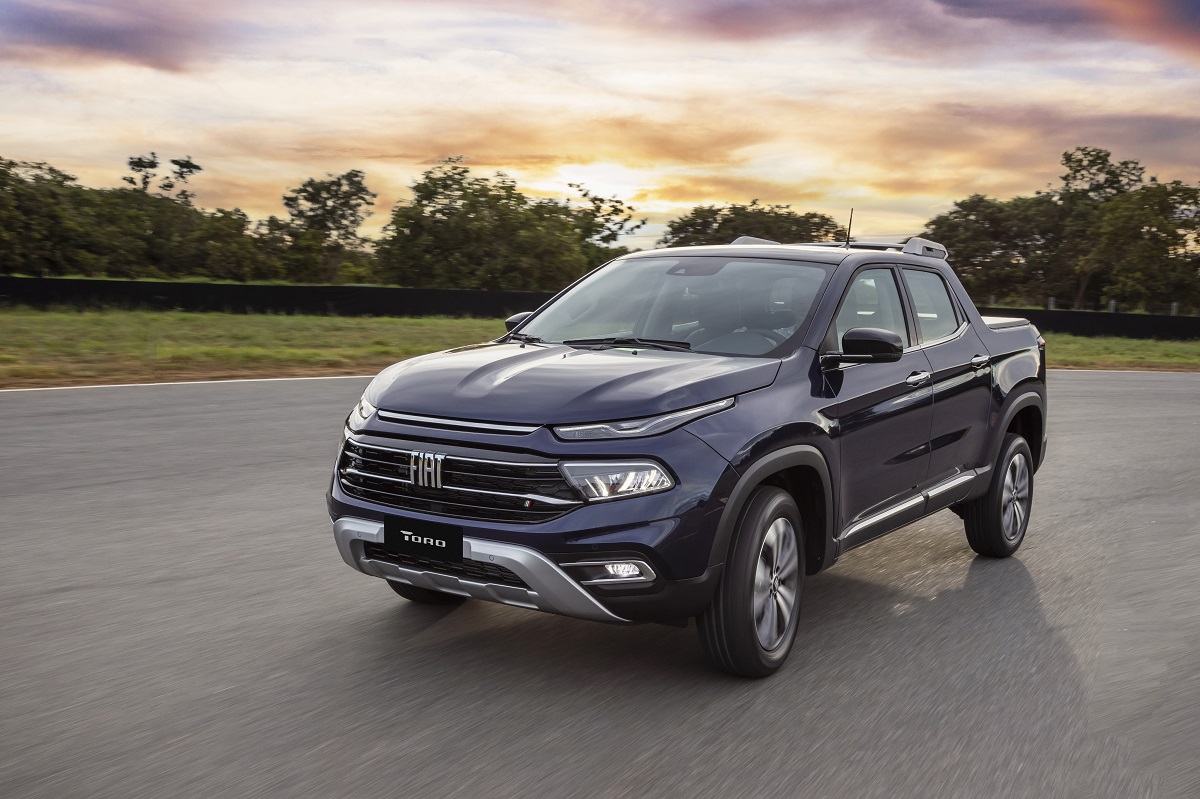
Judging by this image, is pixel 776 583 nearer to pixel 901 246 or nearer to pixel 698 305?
pixel 698 305

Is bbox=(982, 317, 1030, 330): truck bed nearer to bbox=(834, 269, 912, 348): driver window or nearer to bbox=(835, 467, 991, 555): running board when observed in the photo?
bbox=(835, 467, 991, 555): running board

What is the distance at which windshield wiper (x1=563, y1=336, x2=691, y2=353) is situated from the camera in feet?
17.3

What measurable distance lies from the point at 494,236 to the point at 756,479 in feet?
152

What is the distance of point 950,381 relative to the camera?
623cm

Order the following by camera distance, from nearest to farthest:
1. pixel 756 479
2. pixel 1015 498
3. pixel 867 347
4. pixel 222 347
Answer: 1. pixel 756 479
2. pixel 867 347
3. pixel 1015 498
4. pixel 222 347

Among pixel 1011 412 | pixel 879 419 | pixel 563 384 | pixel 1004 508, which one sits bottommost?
pixel 1004 508

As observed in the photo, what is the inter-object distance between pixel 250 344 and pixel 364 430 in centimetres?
1739

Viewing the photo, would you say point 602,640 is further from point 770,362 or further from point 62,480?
point 62,480

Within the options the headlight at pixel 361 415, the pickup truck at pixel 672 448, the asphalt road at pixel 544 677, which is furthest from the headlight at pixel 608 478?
the headlight at pixel 361 415

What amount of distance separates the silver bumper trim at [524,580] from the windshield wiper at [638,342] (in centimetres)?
133

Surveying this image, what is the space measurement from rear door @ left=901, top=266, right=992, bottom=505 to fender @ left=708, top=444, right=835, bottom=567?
131 centimetres

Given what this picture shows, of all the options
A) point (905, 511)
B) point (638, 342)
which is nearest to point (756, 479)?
point (638, 342)

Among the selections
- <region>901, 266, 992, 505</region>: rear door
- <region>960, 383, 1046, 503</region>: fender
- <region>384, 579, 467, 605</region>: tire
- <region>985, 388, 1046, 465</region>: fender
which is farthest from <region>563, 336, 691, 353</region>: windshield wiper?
<region>985, 388, 1046, 465</region>: fender

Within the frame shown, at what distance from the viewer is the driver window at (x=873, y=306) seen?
5586mm
